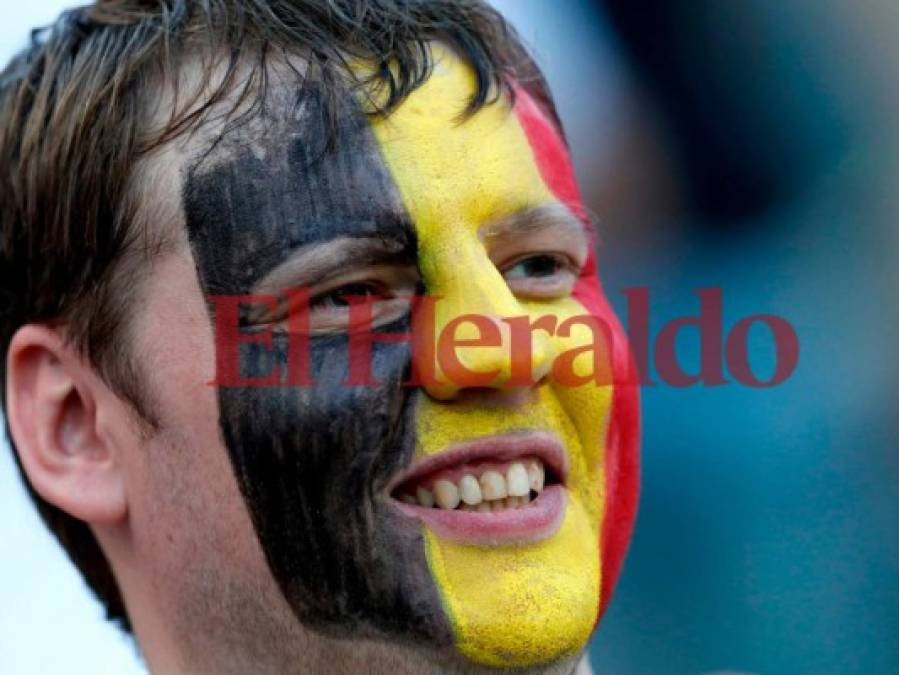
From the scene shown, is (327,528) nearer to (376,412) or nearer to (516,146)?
(376,412)

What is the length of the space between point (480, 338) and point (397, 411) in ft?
0.52

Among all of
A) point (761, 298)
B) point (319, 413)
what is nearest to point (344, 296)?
point (319, 413)

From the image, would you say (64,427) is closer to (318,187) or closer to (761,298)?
(318,187)

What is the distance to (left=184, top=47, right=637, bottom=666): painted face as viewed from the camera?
5.50 feet

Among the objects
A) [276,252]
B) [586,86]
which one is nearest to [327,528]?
[276,252]

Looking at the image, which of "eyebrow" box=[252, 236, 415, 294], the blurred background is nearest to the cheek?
"eyebrow" box=[252, 236, 415, 294]

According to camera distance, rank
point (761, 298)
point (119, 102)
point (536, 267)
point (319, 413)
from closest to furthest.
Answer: point (319, 413) → point (119, 102) → point (536, 267) → point (761, 298)

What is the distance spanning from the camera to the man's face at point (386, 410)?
5.50ft

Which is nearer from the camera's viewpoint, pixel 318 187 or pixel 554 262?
pixel 318 187

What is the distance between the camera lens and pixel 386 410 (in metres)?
1.69

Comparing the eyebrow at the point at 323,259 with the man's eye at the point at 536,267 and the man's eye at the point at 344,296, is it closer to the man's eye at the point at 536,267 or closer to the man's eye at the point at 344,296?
the man's eye at the point at 344,296

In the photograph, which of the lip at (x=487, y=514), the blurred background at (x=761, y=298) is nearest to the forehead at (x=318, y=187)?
the lip at (x=487, y=514)

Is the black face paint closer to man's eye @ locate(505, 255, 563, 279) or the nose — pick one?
the nose

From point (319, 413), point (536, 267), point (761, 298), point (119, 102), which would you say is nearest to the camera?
point (319, 413)
